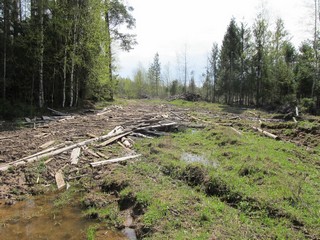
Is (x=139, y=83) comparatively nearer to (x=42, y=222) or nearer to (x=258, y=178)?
(x=258, y=178)

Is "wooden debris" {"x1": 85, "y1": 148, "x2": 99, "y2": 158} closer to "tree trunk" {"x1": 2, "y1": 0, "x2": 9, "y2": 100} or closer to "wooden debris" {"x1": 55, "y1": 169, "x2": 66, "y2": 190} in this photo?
"wooden debris" {"x1": 55, "y1": 169, "x2": 66, "y2": 190}

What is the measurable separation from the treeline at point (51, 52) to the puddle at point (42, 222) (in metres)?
10.9

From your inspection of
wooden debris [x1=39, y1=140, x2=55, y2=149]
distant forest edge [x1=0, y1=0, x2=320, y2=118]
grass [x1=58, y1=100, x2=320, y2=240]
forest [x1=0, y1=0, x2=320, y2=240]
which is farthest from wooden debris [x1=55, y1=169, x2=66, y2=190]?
distant forest edge [x1=0, y1=0, x2=320, y2=118]

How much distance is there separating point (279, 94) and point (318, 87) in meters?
6.28

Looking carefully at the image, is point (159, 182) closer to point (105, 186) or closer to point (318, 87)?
point (105, 186)

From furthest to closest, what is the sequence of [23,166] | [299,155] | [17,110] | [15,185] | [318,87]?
[318,87], [17,110], [299,155], [23,166], [15,185]

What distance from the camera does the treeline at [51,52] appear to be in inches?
670

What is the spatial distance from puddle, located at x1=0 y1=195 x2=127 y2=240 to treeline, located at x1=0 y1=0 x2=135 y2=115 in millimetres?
10854

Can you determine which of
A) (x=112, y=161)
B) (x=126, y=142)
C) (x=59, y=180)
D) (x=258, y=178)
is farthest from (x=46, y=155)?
(x=258, y=178)

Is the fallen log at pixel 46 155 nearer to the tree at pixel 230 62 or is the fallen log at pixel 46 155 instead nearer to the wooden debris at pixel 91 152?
the wooden debris at pixel 91 152

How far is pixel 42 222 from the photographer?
552 cm

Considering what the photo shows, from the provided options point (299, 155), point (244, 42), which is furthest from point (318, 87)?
point (299, 155)

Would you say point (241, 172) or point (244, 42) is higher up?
point (244, 42)

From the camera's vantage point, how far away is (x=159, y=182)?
23.3 feet
